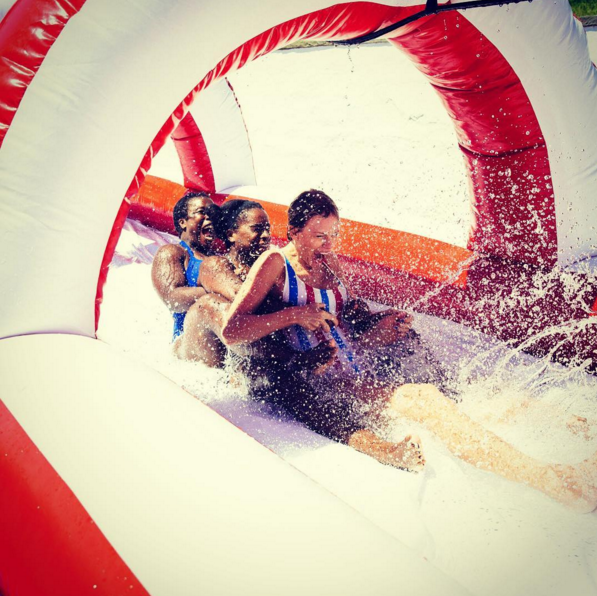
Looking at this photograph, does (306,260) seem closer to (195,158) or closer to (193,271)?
(193,271)

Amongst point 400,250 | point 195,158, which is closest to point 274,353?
point 400,250

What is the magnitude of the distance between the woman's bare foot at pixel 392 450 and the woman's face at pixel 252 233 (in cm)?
90

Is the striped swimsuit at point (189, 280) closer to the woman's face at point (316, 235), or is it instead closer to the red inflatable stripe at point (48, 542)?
the woman's face at point (316, 235)

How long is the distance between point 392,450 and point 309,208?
917 millimetres

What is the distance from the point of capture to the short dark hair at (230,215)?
2.22 metres

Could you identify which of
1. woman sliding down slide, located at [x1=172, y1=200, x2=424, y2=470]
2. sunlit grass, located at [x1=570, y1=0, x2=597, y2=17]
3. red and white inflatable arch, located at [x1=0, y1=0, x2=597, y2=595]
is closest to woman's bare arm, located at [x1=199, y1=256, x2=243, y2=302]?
woman sliding down slide, located at [x1=172, y1=200, x2=424, y2=470]

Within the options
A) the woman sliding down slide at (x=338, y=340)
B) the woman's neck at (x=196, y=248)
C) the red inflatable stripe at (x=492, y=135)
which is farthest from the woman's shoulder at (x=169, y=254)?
the red inflatable stripe at (x=492, y=135)

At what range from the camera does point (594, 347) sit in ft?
7.06

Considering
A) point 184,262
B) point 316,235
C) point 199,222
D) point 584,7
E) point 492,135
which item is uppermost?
point 584,7

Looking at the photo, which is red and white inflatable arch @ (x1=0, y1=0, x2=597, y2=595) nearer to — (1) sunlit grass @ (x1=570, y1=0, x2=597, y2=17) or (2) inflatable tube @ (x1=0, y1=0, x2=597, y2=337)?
(2) inflatable tube @ (x1=0, y1=0, x2=597, y2=337)

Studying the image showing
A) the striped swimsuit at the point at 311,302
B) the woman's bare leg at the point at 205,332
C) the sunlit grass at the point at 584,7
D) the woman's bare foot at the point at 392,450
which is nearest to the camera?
the woman's bare foot at the point at 392,450

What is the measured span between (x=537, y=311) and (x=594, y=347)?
0.88 ft

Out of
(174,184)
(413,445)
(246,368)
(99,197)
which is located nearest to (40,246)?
(99,197)

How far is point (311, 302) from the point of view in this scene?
2.02 metres
